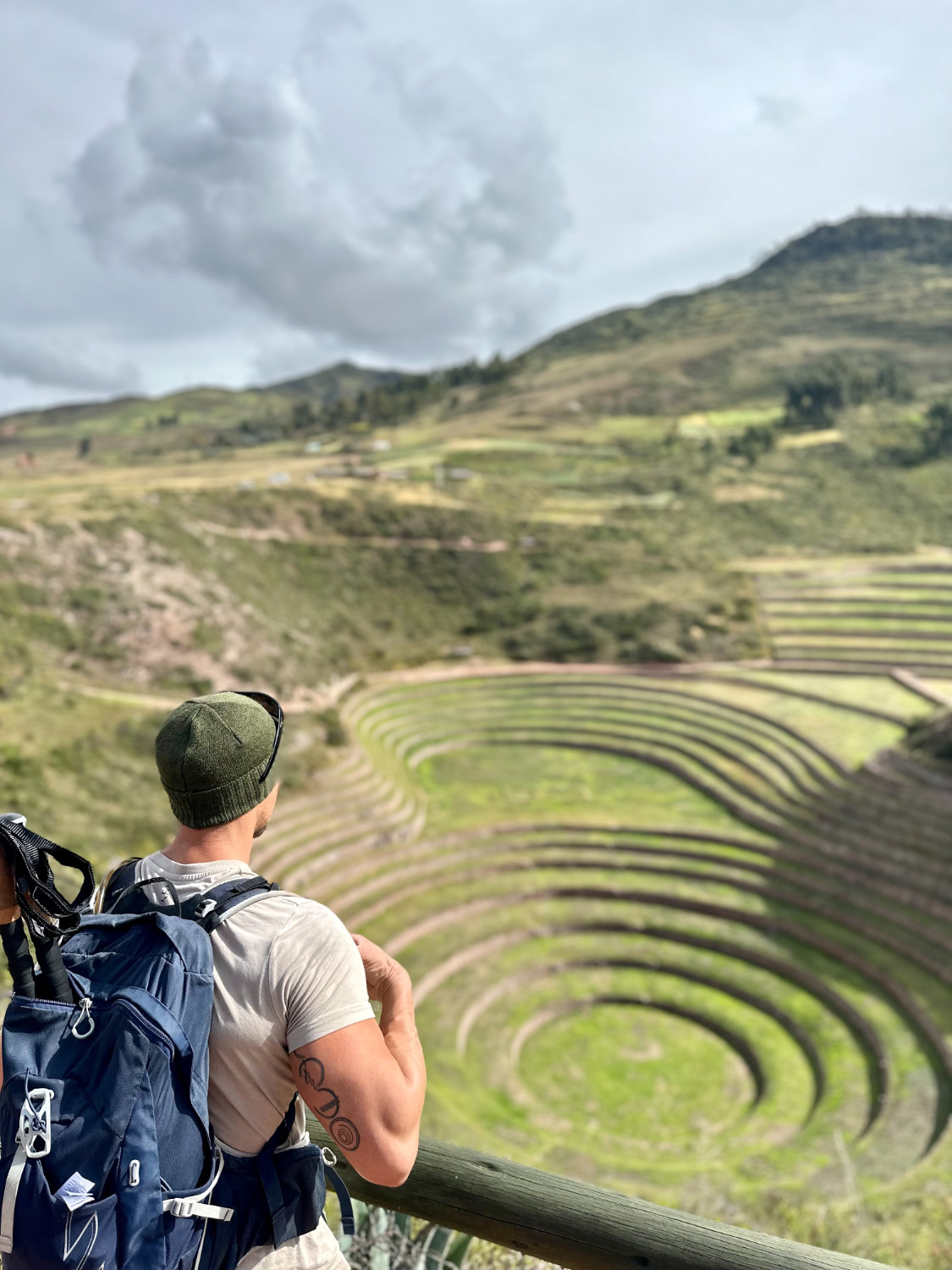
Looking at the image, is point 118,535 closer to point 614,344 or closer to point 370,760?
point 370,760

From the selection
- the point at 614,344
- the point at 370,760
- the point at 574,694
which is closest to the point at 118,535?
the point at 370,760

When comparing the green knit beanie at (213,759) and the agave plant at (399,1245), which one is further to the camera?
the agave plant at (399,1245)

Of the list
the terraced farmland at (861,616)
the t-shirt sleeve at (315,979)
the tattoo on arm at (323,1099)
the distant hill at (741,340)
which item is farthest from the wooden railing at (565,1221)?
the distant hill at (741,340)

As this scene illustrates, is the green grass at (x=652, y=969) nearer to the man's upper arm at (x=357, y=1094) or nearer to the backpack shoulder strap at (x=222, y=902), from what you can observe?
the man's upper arm at (x=357, y=1094)

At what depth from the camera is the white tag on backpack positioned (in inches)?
66.7

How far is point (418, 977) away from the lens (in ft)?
51.8

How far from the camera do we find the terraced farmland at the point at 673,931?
13.0 meters

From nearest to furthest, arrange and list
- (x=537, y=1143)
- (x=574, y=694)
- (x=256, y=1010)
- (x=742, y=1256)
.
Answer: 1. (x=256, y=1010)
2. (x=742, y=1256)
3. (x=537, y=1143)
4. (x=574, y=694)

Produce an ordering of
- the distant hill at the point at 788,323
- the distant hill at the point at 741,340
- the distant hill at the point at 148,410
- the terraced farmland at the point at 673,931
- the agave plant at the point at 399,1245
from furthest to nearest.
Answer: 1. the distant hill at the point at 148,410
2. the distant hill at the point at 788,323
3. the distant hill at the point at 741,340
4. the terraced farmland at the point at 673,931
5. the agave plant at the point at 399,1245

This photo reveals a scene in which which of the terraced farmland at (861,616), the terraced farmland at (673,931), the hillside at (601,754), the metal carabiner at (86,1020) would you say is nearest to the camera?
the metal carabiner at (86,1020)

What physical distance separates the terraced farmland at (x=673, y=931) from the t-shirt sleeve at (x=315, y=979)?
10786 millimetres

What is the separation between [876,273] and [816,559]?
95.1m

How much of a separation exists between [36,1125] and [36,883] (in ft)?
1.43

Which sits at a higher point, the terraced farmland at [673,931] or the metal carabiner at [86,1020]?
the metal carabiner at [86,1020]
